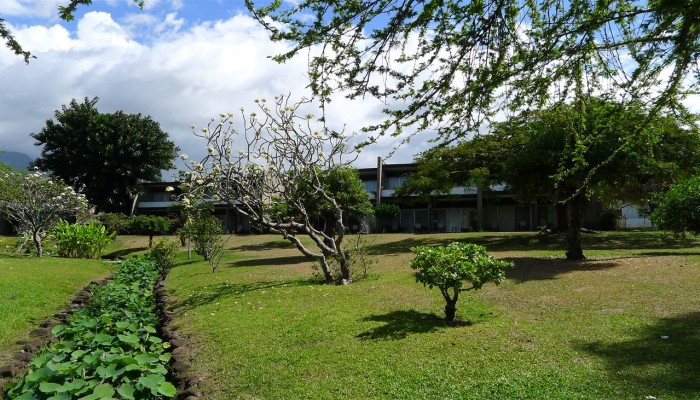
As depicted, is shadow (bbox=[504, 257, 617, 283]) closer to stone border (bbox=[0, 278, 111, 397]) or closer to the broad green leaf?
the broad green leaf

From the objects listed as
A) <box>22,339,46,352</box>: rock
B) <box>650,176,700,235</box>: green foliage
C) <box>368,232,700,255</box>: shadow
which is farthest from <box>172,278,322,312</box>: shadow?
<box>650,176,700,235</box>: green foliage

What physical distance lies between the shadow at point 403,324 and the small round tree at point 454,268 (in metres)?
0.26

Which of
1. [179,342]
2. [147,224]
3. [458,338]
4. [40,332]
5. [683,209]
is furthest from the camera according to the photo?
[147,224]

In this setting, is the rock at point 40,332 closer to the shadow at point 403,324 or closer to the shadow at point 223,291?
the shadow at point 223,291

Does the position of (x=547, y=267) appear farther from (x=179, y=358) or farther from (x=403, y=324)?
(x=179, y=358)

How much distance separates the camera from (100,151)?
42156 mm

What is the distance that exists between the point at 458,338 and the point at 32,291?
10107 millimetres

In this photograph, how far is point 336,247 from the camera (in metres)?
13.5

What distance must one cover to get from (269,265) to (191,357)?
12068 millimetres

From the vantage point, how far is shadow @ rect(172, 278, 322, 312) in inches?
449

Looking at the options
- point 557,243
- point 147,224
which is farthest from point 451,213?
point 147,224

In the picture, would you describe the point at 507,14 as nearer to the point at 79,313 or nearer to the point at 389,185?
the point at 79,313

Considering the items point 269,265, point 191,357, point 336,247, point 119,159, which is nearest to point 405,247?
point 269,265

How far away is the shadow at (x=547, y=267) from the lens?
12930 millimetres
